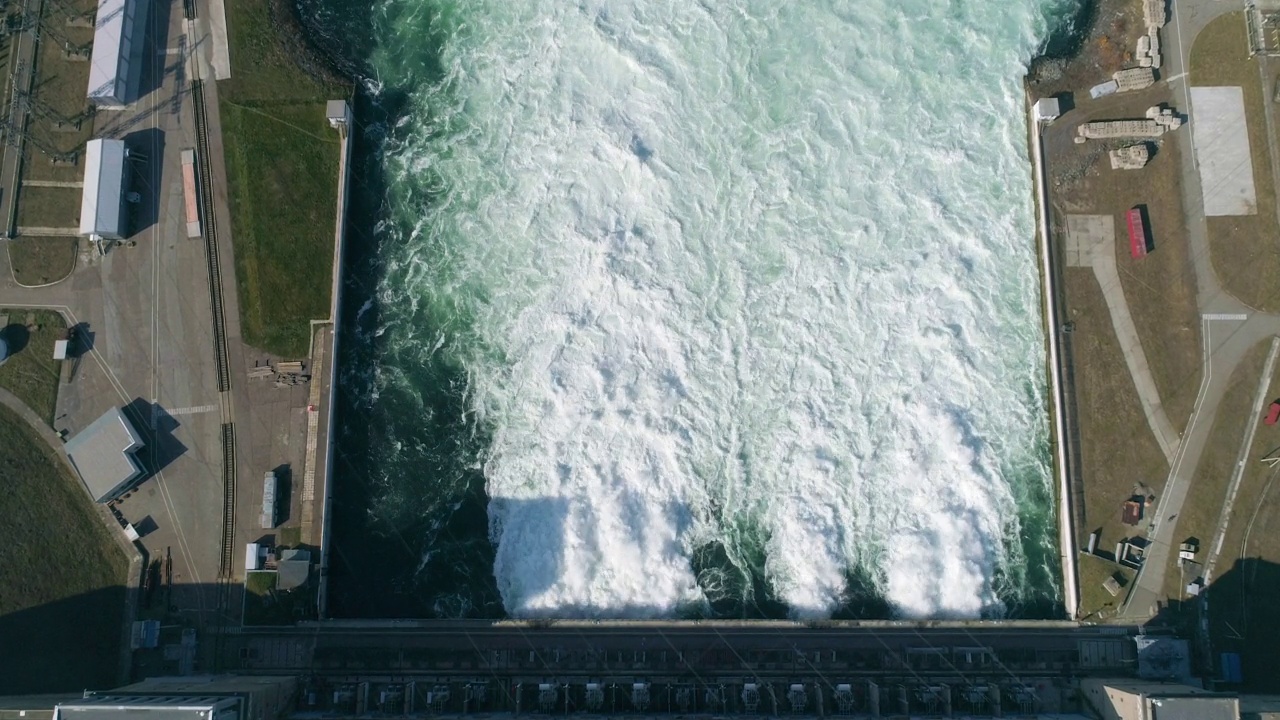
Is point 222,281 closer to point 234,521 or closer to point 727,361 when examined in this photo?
point 234,521

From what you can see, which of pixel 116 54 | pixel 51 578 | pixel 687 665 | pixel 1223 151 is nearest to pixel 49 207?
pixel 116 54

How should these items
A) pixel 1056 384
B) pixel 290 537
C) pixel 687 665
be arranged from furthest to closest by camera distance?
pixel 1056 384, pixel 290 537, pixel 687 665

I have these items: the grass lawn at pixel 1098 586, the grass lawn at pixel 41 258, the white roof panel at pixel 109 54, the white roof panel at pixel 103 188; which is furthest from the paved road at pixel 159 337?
the grass lawn at pixel 1098 586

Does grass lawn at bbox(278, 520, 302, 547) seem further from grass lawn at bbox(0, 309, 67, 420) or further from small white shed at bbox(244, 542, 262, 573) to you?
grass lawn at bbox(0, 309, 67, 420)

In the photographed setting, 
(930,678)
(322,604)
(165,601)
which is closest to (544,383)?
(322,604)

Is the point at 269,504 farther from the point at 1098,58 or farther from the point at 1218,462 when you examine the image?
the point at 1098,58

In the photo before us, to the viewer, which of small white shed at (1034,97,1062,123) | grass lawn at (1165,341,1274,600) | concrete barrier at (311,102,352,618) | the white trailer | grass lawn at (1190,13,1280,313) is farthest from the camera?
small white shed at (1034,97,1062,123)

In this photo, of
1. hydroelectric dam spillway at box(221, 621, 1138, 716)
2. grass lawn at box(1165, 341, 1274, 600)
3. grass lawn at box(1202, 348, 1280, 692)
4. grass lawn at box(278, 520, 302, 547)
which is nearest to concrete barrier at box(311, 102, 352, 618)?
grass lawn at box(278, 520, 302, 547)
